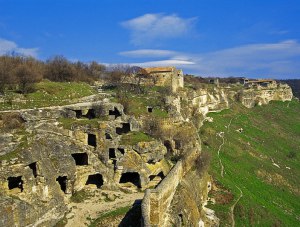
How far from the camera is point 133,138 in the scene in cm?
3650

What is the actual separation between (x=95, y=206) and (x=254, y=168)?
105ft

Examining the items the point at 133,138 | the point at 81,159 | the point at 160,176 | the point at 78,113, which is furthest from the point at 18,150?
the point at 160,176

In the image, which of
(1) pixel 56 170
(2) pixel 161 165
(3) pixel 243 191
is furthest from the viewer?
(3) pixel 243 191

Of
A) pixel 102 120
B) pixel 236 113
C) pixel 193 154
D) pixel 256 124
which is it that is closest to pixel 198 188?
pixel 193 154

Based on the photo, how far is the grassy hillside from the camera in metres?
42.5

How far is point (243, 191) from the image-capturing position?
1836 inches

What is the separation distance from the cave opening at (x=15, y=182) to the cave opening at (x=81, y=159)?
22.7ft

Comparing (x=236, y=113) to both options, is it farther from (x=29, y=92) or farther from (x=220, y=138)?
(x=29, y=92)

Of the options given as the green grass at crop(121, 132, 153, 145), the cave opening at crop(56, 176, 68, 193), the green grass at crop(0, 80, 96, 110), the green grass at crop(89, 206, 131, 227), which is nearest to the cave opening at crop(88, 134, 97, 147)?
the green grass at crop(121, 132, 153, 145)

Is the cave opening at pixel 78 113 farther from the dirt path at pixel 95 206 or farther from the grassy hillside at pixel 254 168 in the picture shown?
the grassy hillside at pixel 254 168

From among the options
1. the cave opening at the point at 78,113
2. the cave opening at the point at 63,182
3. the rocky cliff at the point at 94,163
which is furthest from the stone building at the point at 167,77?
the cave opening at the point at 63,182

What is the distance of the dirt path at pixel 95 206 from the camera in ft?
92.1

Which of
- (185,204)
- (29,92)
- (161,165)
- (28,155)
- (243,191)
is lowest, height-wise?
(243,191)

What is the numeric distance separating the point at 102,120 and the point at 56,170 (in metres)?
8.77
